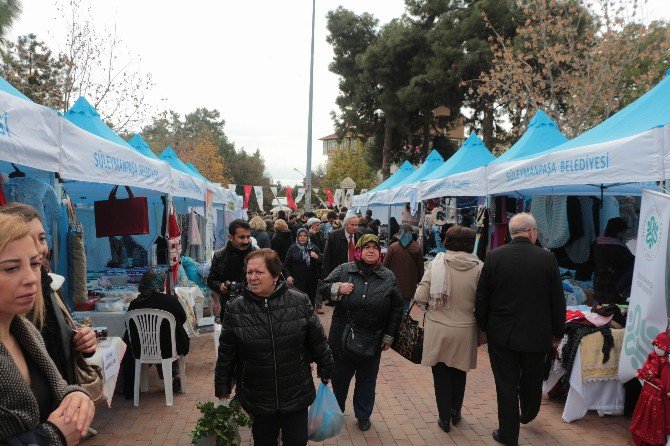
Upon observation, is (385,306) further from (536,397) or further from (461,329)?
(536,397)

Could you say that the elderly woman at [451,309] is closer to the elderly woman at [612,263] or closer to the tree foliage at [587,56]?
A: the elderly woman at [612,263]

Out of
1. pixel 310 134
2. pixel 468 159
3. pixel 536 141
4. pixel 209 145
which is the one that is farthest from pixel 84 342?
pixel 209 145

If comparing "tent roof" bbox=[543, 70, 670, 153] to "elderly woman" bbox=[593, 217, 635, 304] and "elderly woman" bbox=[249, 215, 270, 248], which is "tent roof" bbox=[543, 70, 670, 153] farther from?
"elderly woman" bbox=[249, 215, 270, 248]

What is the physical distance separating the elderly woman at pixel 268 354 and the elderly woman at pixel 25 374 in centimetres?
133

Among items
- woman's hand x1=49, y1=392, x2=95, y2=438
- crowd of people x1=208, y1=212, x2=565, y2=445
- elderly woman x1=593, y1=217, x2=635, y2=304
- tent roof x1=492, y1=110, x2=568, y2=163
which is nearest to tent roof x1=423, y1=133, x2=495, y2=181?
tent roof x1=492, y1=110, x2=568, y2=163

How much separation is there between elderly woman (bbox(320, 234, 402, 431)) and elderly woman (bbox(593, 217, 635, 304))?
2731 mm

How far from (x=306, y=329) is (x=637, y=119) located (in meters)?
3.76

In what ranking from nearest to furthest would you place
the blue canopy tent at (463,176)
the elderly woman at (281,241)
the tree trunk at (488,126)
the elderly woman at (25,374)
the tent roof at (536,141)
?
the elderly woman at (25,374)
the blue canopy tent at (463,176)
the tent roof at (536,141)
the elderly woman at (281,241)
the tree trunk at (488,126)

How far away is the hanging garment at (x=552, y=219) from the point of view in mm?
7016

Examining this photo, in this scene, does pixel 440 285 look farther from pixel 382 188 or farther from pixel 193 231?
pixel 382 188

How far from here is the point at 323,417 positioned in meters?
3.32

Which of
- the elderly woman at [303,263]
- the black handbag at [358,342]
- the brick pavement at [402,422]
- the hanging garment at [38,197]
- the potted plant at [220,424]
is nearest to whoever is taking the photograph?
the potted plant at [220,424]

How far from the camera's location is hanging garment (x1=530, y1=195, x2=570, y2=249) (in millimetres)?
7016

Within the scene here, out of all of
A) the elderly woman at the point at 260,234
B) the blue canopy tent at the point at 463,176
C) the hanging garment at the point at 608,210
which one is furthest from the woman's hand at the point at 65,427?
the elderly woman at the point at 260,234
